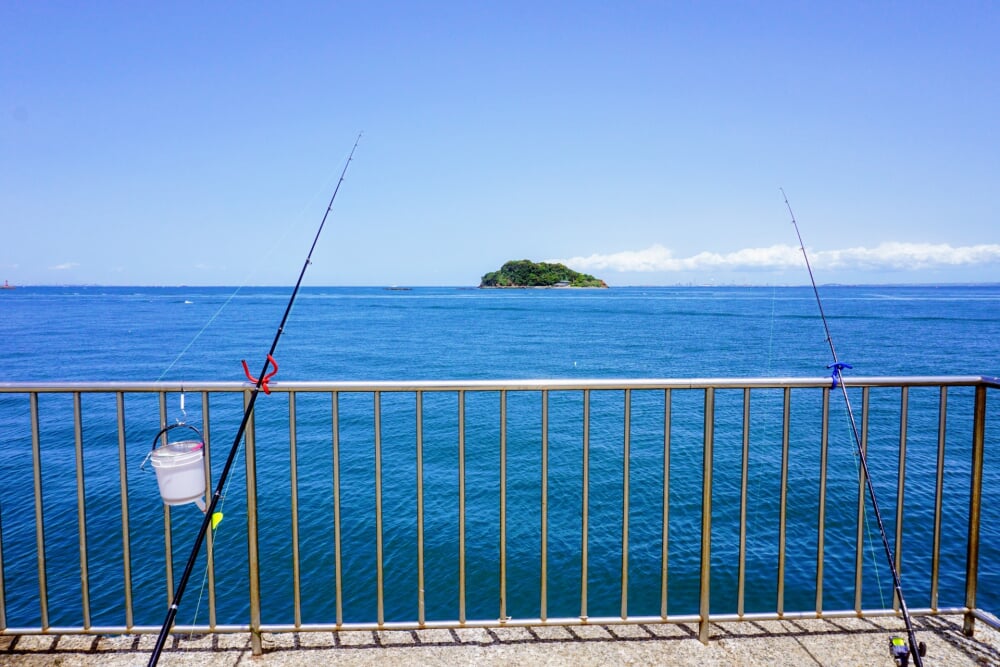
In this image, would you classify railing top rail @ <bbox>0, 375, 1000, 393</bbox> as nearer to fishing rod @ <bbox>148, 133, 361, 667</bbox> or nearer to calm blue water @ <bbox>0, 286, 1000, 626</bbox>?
fishing rod @ <bbox>148, 133, 361, 667</bbox>

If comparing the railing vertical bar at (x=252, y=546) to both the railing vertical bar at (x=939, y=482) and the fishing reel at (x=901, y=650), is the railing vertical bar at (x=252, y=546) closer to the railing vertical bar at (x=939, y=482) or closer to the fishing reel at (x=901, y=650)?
the fishing reel at (x=901, y=650)

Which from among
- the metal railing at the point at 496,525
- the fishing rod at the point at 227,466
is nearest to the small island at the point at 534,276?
the metal railing at the point at 496,525

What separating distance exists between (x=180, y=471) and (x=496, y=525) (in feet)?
26.1

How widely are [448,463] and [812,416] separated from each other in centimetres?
1095

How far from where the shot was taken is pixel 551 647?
2.36 metres

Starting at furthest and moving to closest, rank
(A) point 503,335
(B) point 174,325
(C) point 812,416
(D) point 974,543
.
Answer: (B) point 174,325 → (A) point 503,335 → (C) point 812,416 → (D) point 974,543

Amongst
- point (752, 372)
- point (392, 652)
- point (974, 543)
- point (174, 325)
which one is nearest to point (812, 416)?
point (752, 372)

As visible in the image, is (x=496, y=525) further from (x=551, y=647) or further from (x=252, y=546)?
(x=252, y=546)

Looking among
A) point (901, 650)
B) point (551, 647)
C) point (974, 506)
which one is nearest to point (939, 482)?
point (974, 506)

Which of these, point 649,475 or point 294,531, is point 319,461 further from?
point 294,531

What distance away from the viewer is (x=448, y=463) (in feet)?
42.4

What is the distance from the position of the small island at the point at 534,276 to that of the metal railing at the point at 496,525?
13060 cm

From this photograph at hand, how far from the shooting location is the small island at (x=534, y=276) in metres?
145

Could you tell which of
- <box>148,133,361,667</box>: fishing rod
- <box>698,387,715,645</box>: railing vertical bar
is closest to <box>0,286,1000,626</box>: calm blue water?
<box>148,133,361,667</box>: fishing rod
